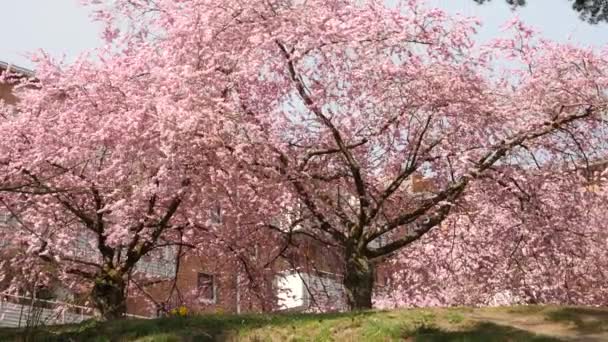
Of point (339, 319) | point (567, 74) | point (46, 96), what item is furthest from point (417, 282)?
point (46, 96)

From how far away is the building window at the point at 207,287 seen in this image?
65.1 ft

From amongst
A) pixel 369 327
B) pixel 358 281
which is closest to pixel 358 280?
pixel 358 281

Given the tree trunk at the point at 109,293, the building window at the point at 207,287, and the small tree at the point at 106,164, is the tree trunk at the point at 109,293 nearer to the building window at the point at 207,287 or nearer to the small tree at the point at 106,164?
the small tree at the point at 106,164

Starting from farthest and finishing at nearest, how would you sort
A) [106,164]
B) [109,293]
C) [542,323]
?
[106,164] → [109,293] → [542,323]

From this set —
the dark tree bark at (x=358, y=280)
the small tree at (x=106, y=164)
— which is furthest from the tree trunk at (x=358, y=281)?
the small tree at (x=106, y=164)

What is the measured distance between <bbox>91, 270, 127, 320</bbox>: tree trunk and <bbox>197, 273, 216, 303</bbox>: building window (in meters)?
4.27

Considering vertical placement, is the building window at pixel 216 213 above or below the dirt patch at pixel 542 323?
above

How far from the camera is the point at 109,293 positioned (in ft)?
50.3

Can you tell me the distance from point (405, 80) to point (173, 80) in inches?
168

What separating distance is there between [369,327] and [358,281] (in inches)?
124

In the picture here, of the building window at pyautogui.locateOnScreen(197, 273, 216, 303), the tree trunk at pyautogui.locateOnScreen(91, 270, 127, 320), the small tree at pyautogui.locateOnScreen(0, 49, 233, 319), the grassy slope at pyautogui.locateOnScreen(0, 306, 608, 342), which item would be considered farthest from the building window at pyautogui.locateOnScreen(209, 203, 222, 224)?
the grassy slope at pyautogui.locateOnScreen(0, 306, 608, 342)

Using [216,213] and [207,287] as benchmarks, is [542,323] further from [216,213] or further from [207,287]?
[207,287]

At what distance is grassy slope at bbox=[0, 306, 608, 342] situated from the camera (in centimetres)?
1106

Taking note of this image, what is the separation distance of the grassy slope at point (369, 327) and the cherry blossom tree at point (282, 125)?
2.38 meters
